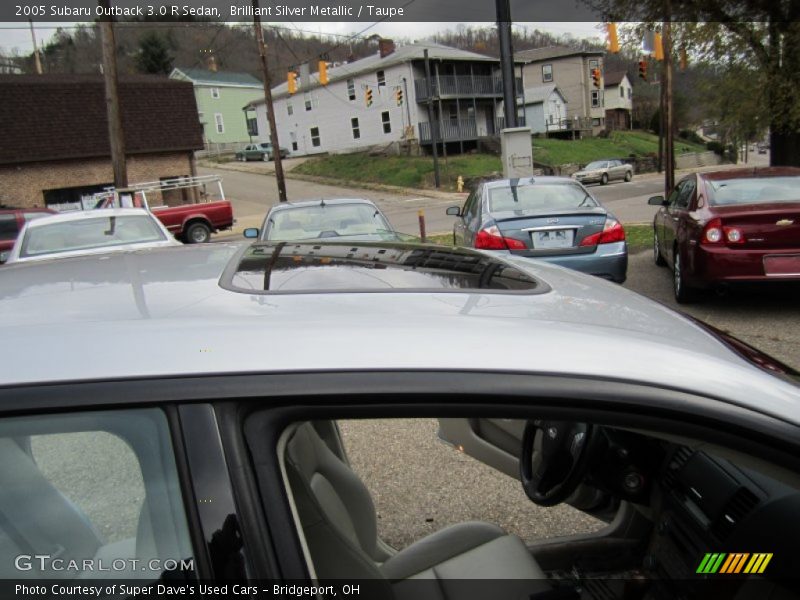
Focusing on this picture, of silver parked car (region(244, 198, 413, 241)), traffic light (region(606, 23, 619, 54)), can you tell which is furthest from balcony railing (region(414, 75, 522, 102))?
silver parked car (region(244, 198, 413, 241))

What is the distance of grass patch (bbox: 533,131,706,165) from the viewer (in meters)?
45.9

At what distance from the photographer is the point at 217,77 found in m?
68.7

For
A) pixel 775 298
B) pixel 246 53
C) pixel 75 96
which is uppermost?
pixel 246 53

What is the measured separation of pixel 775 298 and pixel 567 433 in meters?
6.68

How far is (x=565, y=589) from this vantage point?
1686 mm

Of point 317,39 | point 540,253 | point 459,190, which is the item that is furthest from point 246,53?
point 540,253

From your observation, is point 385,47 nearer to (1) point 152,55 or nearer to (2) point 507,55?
(1) point 152,55

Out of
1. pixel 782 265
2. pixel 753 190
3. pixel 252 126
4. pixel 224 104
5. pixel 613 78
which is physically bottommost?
pixel 782 265

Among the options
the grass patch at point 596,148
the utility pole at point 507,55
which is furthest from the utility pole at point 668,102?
the grass patch at point 596,148

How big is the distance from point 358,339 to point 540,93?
6529 centimetres

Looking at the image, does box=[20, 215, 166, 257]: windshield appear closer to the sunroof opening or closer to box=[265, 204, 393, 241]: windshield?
box=[265, 204, 393, 241]: windshield

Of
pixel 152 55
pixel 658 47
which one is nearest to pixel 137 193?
pixel 658 47

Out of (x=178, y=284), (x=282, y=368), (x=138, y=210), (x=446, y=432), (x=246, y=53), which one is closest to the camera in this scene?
(x=282, y=368)

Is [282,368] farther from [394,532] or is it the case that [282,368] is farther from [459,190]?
[459,190]
